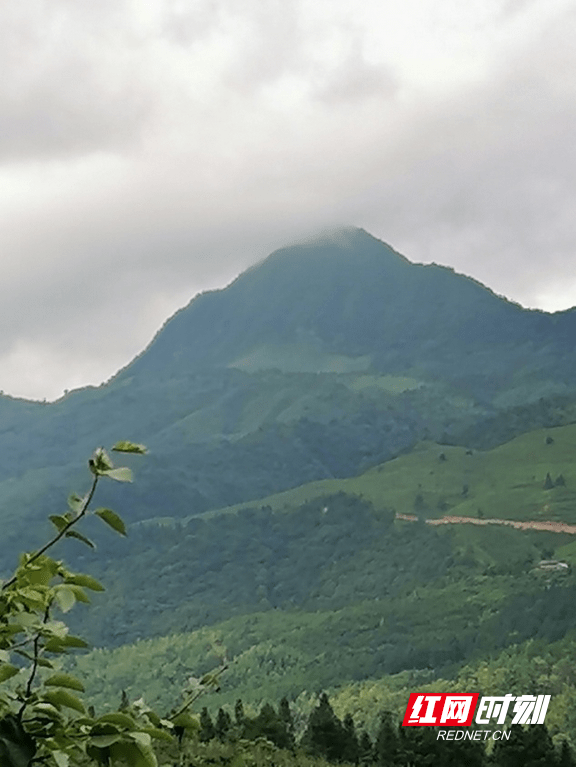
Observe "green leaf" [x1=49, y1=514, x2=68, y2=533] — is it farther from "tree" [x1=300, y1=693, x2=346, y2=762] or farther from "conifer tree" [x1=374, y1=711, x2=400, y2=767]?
"tree" [x1=300, y1=693, x2=346, y2=762]

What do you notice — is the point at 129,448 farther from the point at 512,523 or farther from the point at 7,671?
the point at 512,523

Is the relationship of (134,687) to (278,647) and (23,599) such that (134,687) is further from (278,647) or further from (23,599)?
(23,599)

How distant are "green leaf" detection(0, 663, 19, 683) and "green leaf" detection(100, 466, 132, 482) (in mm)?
678

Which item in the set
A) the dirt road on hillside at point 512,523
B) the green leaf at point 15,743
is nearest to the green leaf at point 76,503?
the green leaf at point 15,743

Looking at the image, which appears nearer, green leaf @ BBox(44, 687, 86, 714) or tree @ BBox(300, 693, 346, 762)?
green leaf @ BBox(44, 687, 86, 714)

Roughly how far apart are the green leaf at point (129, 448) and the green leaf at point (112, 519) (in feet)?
0.71

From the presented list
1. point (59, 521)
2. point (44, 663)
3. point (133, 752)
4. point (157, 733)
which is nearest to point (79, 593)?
point (44, 663)

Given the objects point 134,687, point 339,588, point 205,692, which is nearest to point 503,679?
point 134,687

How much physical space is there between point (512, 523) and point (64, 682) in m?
189

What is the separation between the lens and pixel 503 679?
122375 millimetres

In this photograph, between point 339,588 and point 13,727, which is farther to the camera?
point 339,588

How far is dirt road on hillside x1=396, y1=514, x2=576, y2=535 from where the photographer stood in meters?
183

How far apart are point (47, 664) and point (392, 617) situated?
162784 millimetres

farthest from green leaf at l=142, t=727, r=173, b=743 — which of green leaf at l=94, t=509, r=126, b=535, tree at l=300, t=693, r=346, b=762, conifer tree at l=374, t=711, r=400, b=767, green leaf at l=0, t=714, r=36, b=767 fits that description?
tree at l=300, t=693, r=346, b=762
